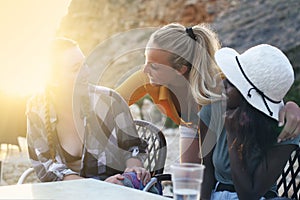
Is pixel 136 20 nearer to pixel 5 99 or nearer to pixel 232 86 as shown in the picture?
pixel 5 99

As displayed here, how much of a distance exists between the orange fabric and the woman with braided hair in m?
0.15

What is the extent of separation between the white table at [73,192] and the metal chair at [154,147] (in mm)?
583

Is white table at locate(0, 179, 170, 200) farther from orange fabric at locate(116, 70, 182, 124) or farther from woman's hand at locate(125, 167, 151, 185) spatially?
orange fabric at locate(116, 70, 182, 124)

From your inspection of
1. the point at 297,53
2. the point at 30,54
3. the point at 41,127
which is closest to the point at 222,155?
the point at 41,127

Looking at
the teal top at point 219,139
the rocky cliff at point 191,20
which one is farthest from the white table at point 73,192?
the rocky cliff at point 191,20

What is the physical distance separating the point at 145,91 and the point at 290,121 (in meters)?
0.94

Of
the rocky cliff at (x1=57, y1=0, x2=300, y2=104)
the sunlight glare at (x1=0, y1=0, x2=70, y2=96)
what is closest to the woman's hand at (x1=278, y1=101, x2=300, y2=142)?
the sunlight glare at (x1=0, y1=0, x2=70, y2=96)

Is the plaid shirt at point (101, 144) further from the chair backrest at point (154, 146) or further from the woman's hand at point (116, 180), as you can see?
the woman's hand at point (116, 180)

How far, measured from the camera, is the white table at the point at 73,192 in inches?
61.5

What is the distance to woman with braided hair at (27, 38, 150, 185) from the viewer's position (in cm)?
221

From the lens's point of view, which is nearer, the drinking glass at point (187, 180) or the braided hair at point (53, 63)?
the drinking glass at point (187, 180)

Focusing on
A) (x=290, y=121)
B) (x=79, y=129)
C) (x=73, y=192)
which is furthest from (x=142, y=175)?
(x=290, y=121)

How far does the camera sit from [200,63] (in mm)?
2166

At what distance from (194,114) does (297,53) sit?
6.47 meters
